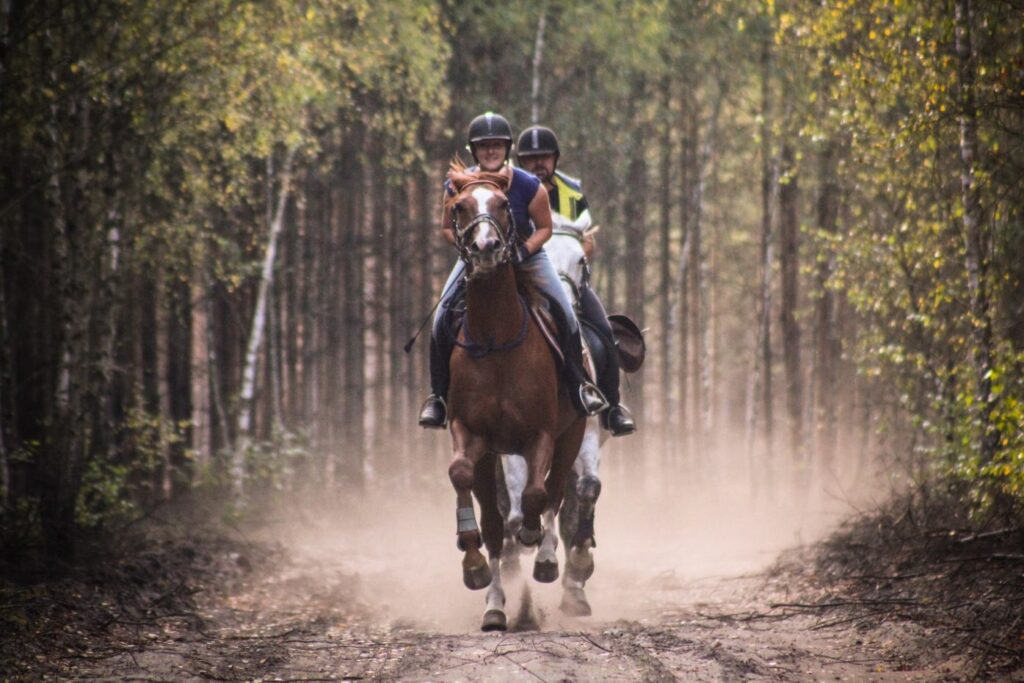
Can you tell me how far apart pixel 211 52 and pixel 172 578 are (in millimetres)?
7092

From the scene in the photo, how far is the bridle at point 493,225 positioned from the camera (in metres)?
8.39

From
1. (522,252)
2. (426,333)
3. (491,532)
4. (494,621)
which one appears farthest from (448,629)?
(426,333)

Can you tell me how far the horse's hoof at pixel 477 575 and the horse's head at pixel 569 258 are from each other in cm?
274

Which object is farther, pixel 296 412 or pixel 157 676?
pixel 296 412

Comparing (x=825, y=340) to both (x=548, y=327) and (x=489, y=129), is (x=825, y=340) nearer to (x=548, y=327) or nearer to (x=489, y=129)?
(x=548, y=327)

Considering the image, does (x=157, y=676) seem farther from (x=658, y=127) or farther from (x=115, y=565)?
(x=658, y=127)

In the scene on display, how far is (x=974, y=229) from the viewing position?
35.0ft

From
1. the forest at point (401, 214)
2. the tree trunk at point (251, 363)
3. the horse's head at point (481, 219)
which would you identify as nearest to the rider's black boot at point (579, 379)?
the horse's head at point (481, 219)

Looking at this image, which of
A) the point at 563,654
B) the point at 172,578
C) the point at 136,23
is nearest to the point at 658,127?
the point at 136,23

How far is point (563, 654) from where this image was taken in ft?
25.1

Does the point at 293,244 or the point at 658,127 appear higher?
the point at 658,127

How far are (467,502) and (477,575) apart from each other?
645 mm

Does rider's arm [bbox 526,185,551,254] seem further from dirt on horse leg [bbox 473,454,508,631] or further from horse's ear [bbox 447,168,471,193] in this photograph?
dirt on horse leg [bbox 473,454,508,631]

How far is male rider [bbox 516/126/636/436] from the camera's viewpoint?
36.6 feet
